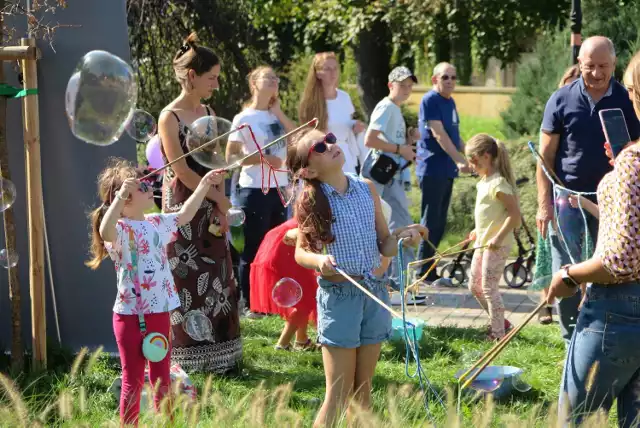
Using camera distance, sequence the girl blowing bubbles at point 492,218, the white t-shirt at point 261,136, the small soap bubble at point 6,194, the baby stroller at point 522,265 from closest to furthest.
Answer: the small soap bubble at point 6,194
the girl blowing bubbles at point 492,218
the white t-shirt at point 261,136
the baby stroller at point 522,265

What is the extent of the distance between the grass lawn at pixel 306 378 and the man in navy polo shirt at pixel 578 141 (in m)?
0.54

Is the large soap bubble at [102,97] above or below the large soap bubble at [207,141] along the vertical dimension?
above

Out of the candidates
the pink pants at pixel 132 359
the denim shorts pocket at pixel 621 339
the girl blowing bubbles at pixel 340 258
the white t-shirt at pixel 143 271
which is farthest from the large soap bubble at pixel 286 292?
the denim shorts pocket at pixel 621 339

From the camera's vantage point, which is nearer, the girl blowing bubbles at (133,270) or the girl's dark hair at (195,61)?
the girl blowing bubbles at (133,270)

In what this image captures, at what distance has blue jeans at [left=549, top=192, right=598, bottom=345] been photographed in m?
5.89

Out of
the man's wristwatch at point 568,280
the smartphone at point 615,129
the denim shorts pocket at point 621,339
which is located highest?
the smartphone at point 615,129

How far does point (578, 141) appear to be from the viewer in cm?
607

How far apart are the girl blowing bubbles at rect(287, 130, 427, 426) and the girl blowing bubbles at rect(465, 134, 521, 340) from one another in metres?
2.45

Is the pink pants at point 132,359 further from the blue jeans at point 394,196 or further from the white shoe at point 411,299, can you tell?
the blue jeans at point 394,196

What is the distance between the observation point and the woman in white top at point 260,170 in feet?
23.9

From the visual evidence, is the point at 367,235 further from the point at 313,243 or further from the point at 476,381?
the point at 476,381

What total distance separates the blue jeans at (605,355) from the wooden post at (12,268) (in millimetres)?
3561

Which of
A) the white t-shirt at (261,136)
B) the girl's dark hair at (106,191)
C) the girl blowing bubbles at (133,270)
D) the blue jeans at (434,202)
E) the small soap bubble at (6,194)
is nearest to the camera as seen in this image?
the girl blowing bubbles at (133,270)

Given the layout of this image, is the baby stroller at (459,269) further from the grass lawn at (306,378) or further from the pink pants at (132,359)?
the pink pants at (132,359)
